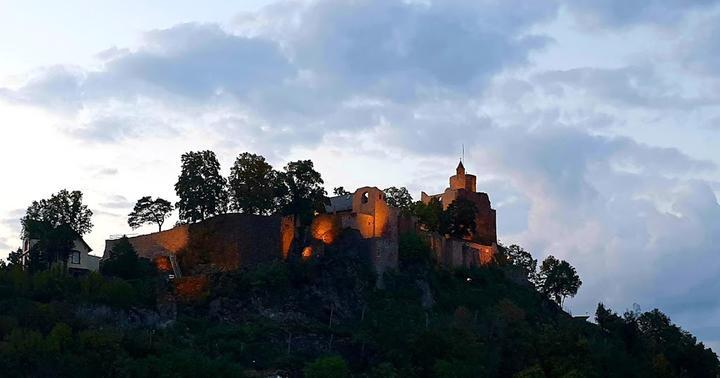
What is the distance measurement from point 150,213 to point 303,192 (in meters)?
15.8

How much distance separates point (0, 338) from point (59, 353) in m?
5.17

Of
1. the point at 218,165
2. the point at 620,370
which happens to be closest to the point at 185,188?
the point at 218,165

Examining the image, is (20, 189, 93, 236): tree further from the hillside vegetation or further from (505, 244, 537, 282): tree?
(505, 244, 537, 282): tree

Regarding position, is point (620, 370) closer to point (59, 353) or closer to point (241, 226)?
point (241, 226)

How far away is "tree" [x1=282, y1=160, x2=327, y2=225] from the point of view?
87.2 meters

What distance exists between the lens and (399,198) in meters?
108

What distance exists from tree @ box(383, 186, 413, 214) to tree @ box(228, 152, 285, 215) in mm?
19833

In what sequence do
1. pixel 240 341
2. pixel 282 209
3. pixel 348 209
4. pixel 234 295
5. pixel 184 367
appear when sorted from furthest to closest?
1. pixel 348 209
2. pixel 282 209
3. pixel 234 295
4. pixel 240 341
5. pixel 184 367

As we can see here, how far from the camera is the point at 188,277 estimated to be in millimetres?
83062

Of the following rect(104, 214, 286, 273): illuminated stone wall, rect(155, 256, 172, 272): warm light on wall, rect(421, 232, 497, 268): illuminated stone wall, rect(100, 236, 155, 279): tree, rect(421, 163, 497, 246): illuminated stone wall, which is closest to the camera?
rect(100, 236, 155, 279): tree

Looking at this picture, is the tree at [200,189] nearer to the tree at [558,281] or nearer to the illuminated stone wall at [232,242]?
the illuminated stone wall at [232,242]

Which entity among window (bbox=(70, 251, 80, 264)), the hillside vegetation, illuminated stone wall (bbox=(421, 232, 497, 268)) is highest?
illuminated stone wall (bbox=(421, 232, 497, 268))

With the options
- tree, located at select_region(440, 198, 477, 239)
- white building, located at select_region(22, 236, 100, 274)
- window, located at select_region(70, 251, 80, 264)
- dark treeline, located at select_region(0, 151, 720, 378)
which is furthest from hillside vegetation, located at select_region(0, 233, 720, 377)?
tree, located at select_region(440, 198, 477, 239)

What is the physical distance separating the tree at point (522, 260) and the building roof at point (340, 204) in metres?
18.1
